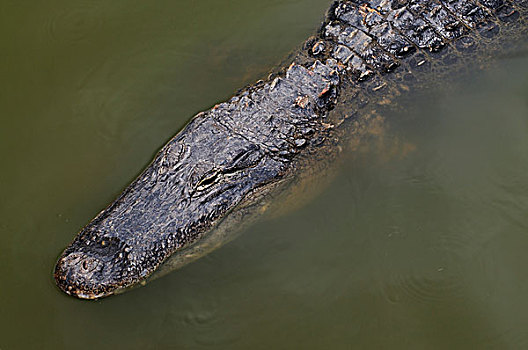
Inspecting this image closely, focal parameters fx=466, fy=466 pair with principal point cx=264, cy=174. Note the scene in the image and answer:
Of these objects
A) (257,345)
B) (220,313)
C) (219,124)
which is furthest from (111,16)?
(257,345)

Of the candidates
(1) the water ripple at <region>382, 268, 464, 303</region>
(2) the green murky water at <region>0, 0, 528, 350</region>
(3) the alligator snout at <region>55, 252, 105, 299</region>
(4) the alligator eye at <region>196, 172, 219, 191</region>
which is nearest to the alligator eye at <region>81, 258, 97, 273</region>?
(3) the alligator snout at <region>55, 252, 105, 299</region>

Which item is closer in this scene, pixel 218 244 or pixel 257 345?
pixel 257 345

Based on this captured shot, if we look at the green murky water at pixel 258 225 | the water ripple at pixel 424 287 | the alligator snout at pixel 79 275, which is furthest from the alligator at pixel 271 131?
the water ripple at pixel 424 287

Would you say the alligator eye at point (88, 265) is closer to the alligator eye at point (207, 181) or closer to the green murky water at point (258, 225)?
the green murky water at point (258, 225)

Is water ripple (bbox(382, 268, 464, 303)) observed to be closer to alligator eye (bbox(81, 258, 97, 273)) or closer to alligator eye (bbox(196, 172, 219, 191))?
alligator eye (bbox(196, 172, 219, 191))

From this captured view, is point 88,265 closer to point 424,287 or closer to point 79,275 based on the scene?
point 79,275

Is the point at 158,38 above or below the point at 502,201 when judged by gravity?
above

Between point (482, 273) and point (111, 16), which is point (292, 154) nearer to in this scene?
point (482, 273)
